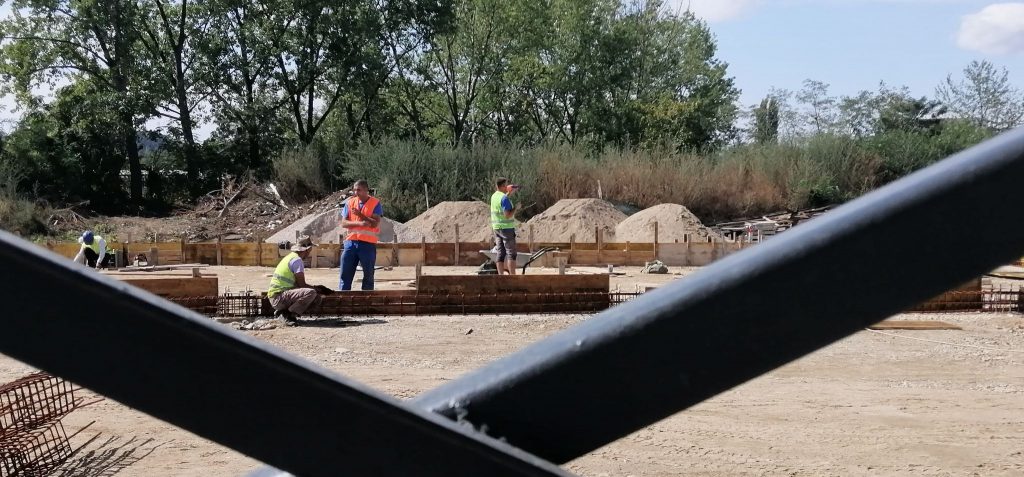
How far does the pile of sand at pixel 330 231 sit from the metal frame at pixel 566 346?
2206 centimetres

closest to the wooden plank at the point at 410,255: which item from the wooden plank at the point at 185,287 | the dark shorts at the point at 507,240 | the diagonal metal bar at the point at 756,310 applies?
the dark shorts at the point at 507,240

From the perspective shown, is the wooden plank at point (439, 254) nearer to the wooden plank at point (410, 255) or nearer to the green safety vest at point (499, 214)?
the wooden plank at point (410, 255)

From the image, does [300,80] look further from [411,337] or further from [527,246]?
[411,337]

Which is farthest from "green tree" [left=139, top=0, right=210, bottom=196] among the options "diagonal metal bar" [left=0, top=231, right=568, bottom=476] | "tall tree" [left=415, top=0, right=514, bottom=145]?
"diagonal metal bar" [left=0, top=231, right=568, bottom=476]

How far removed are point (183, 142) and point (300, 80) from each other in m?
5.18

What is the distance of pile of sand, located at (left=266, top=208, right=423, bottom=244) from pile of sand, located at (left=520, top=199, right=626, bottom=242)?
3323mm

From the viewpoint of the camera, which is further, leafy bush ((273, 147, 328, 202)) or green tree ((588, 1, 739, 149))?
green tree ((588, 1, 739, 149))

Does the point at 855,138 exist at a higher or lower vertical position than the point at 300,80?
lower

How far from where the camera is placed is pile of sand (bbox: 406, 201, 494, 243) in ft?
79.0

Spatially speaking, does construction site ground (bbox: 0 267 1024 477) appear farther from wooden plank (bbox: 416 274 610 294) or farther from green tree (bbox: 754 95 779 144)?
green tree (bbox: 754 95 779 144)

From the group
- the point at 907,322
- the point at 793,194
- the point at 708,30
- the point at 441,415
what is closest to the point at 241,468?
the point at 441,415

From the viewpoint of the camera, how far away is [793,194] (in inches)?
1257

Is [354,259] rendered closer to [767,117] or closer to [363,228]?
[363,228]

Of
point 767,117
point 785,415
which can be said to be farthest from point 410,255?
point 767,117
